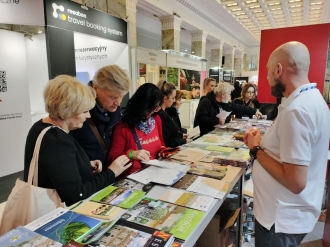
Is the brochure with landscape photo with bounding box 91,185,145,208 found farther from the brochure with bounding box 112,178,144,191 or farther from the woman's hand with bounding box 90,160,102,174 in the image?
the woman's hand with bounding box 90,160,102,174

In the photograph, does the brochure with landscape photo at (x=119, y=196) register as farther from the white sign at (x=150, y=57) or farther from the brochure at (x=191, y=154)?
the white sign at (x=150, y=57)

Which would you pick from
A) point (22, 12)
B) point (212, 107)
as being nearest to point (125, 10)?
point (22, 12)

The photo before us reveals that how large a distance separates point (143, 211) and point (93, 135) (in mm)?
662

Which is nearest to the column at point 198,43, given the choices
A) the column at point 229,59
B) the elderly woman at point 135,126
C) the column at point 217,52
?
the column at point 217,52

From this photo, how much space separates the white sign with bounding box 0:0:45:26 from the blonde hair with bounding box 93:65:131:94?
2.27m

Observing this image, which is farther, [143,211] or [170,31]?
[170,31]

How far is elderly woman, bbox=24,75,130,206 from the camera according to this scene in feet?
3.25

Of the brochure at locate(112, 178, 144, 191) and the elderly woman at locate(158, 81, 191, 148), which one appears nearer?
the brochure at locate(112, 178, 144, 191)

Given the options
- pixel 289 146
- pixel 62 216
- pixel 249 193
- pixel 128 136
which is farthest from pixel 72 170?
pixel 249 193

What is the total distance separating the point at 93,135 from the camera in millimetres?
1484

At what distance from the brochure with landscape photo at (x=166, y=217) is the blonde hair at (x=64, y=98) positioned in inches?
20.8

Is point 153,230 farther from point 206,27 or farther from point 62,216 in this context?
point 206,27

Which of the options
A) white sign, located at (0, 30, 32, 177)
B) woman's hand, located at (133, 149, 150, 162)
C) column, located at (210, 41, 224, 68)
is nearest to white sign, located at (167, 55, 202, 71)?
column, located at (210, 41, 224, 68)

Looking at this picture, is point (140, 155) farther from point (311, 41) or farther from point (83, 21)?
point (311, 41)
